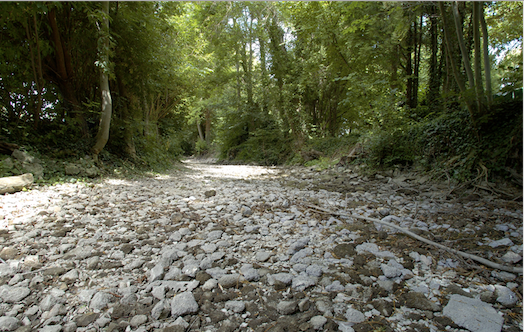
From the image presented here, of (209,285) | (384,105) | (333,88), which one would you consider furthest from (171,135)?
(209,285)

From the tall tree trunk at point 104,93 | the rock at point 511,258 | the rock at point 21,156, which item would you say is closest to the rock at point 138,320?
the rock at point 511,258

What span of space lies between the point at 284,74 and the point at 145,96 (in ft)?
20.8

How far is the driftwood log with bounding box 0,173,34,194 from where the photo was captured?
3.31m

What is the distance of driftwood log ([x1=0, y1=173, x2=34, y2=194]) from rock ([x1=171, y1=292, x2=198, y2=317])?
345 centimetres

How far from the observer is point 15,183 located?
3447 mm

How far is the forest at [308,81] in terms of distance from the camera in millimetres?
3734

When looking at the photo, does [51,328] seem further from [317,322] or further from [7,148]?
[7,148]

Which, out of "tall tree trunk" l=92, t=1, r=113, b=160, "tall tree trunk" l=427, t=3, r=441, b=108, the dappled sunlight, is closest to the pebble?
"tall tree trunk" l=92, t=1, r=113, b=160

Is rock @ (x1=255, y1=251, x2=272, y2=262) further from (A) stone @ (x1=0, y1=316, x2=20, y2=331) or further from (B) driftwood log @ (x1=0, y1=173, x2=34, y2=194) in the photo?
(B) driftwood log @ (x1=0, y1=173, x2=34, y2=194)

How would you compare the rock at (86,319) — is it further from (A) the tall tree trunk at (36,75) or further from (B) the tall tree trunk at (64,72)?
(B) the tall tree trunk at (64,72)

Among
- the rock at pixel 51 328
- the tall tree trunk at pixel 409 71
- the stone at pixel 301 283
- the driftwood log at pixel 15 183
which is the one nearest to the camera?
the rock at pixel 51 328

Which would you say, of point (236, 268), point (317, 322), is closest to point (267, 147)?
point (236, 268)

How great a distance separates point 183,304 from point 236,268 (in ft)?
1.75

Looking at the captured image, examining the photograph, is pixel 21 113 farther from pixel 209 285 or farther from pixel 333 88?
pixel 333 88
